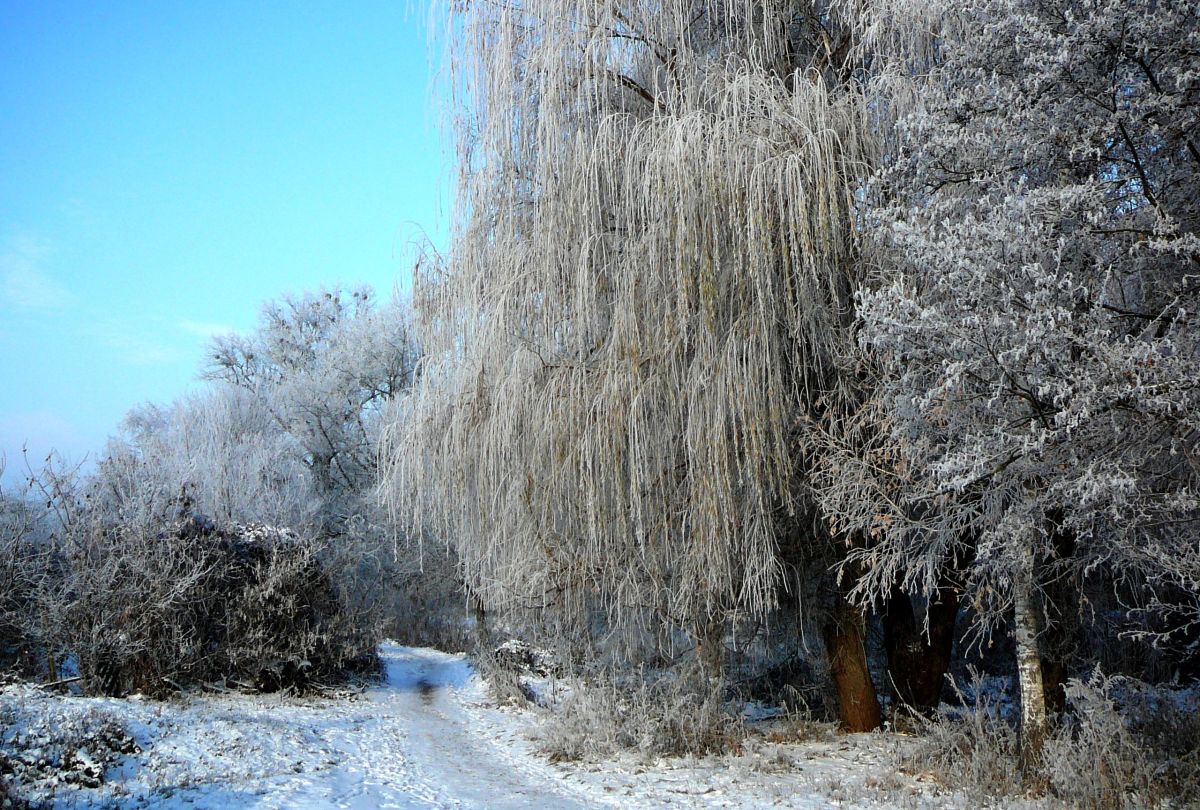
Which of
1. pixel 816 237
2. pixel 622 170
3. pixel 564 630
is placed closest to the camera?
pixel 816 237

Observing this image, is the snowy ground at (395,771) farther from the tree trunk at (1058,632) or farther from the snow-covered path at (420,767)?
the tree trunk at (1058,632)

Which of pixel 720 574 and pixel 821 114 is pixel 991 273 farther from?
pixel 720 574

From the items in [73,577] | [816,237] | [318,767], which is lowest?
[318,767]

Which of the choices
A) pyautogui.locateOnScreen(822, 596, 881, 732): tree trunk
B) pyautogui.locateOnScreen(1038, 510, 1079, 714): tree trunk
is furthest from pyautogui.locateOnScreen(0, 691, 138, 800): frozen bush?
pyautogui.locateOnScreen(1038, 510, 1079, 714): tree trunk

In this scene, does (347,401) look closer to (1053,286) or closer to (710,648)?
(710,648)

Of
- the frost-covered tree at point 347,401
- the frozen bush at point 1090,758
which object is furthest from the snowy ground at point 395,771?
the frost-covered tree at point 347,401

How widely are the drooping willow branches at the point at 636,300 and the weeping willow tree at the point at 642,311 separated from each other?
24 millimetres

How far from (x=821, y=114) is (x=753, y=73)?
2.51 ft

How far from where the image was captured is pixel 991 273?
421 centimetres

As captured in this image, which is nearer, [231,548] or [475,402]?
[475,402]

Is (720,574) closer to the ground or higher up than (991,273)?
closer to the ground

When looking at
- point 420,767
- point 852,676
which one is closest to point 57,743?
point 420,767

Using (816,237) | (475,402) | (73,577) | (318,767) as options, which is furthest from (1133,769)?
(73,577)

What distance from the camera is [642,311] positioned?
21.6 ft
